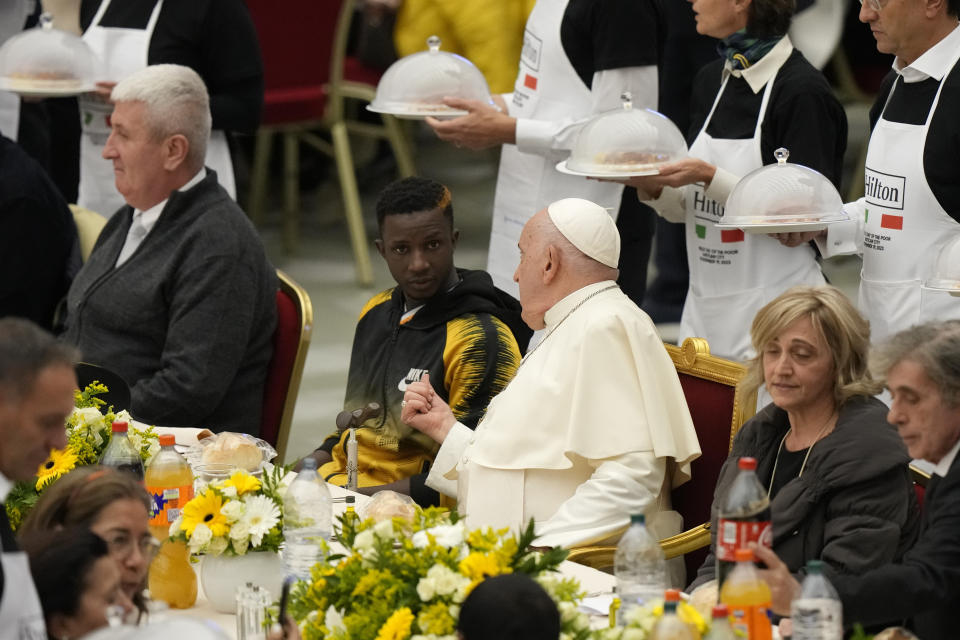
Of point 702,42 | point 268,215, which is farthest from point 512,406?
point 268,215

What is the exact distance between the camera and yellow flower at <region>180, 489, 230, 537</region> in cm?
313

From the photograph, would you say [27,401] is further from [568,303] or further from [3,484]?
[568,303]

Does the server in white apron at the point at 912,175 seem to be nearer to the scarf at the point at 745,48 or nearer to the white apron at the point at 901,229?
the white apron at the point at 901,229

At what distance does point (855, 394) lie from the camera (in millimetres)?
3373

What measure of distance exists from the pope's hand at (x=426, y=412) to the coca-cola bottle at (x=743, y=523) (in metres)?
1.22

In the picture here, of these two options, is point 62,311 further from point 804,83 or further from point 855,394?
point 855,394

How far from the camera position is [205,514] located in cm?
315

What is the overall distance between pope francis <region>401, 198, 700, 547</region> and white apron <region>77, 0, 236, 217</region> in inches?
89.2

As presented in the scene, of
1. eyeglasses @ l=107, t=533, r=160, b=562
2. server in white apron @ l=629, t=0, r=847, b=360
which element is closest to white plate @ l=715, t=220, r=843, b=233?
server in white apron @ l=629, t=0, r=847, b=360

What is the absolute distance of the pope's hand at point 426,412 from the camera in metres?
3.86

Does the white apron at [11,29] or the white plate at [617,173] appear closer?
the white plate at [617,173]

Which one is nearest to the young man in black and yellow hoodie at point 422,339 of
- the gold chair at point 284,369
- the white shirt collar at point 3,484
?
the gold chair at point 284,369

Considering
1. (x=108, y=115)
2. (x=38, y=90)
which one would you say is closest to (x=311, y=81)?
(x=108, y=115)

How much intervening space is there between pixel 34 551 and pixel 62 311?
312cm
